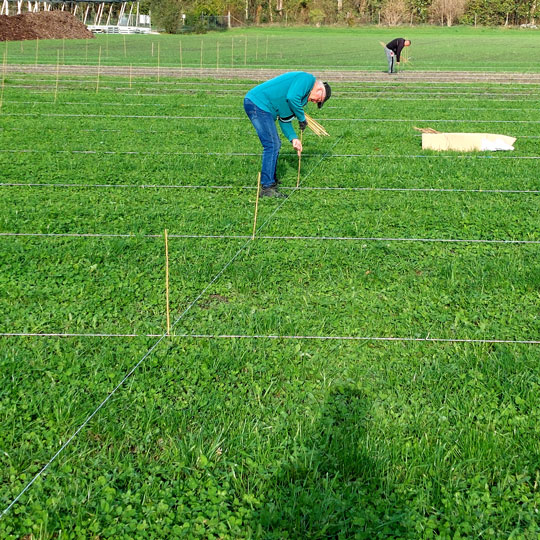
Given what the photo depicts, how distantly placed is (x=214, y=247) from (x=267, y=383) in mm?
2526

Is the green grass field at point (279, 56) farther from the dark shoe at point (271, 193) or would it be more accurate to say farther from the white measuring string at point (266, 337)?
the white measuring string at point (266, 337)

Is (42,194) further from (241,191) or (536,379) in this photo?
(536,379)

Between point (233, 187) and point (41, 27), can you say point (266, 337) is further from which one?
point (41, 27)

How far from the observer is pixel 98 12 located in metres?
69.0

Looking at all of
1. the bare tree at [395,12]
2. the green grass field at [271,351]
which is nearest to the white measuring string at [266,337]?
the green grass field at [271,351]

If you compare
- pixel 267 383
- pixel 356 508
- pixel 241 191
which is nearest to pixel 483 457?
pixel 356 508

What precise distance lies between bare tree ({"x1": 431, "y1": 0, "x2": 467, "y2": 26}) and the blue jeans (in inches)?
Answer: 3059

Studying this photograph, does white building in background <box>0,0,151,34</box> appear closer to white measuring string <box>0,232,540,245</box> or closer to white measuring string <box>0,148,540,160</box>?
white measuring string <box>0,148,540,160</box>

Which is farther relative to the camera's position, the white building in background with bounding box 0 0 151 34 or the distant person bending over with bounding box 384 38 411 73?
Result: the white building in background with bounding box 0 0 151 34

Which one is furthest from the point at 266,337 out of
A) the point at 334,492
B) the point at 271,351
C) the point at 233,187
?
the point at 233,187

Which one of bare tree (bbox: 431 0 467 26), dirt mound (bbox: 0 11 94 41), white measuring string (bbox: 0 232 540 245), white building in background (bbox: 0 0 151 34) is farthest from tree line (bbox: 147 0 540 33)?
white measuring string (bbox: 0 232 540 245)

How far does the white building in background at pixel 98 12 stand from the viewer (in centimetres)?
6512

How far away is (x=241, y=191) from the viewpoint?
831 centimetres

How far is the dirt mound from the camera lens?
1789 inches
